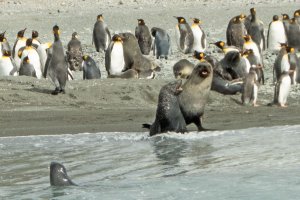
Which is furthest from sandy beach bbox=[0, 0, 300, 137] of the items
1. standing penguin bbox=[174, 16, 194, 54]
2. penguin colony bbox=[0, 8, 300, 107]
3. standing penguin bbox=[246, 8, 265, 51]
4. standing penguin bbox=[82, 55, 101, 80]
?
standing penguin bbox=[246, 8, 265, 51]

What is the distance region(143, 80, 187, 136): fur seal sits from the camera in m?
9.93

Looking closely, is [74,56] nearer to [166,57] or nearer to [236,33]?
[166,57]

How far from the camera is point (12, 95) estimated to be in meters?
12.7

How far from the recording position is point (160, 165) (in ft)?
27.5

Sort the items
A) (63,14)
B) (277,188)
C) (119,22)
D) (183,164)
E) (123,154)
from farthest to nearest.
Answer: (63,14), (119,22), (123,154), (183,164), (277,188)

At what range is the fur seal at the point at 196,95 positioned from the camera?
35.4ft

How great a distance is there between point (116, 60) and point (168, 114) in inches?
286

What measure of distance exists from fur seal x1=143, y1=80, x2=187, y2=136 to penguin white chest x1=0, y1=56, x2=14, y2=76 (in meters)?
6.82

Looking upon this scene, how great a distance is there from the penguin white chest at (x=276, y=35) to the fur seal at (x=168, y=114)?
484 inches

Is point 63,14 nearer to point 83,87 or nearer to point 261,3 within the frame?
point 261,3

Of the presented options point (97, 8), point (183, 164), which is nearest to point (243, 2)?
point (97, 8)

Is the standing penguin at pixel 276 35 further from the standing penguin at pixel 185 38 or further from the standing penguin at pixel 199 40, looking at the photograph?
the standing penguin at pixel 185 38

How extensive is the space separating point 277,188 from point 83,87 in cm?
653

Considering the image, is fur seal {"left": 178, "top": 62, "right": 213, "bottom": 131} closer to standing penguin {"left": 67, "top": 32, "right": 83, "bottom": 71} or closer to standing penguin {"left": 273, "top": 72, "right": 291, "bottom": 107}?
standing penguin {"left": 273, "top": 72, "right": 291, "bottom": 107}
